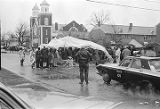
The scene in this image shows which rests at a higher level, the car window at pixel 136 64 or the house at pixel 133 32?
the house at pixel 133 32

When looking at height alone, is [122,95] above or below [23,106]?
below

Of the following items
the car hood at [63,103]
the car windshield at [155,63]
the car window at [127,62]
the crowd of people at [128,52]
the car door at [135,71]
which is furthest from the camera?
the crowd of people at [128,52]

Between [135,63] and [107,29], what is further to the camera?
[107,29]

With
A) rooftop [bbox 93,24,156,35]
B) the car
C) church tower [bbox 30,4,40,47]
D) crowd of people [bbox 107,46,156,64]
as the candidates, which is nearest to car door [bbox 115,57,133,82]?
the car

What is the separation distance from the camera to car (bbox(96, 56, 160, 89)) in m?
9.42

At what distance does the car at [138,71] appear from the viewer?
9422 mm

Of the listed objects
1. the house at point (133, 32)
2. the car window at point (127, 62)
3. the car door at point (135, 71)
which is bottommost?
the car door at point (135, 71)

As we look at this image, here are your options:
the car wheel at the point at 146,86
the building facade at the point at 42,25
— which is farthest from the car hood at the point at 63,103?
the building facade at the point at 42,25

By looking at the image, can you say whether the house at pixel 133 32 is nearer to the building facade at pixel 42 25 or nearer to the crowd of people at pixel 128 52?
the building facade at pixel 42 25

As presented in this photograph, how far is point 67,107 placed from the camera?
3.65m

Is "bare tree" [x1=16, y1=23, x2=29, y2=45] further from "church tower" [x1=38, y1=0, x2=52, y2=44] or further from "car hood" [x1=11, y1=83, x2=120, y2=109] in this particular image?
"car hood" [x1=11, y1=83, x2=120, y2=109]

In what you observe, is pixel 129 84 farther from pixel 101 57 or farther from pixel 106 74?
pixel 101 57

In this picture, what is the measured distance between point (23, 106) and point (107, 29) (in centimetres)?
8285

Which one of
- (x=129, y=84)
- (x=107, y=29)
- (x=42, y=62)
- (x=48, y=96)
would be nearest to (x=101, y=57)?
(x=42, y=62)
